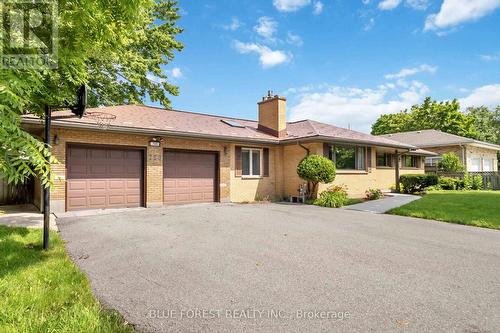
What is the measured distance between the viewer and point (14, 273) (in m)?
4.05

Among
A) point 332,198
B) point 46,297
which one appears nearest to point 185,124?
point 332,198

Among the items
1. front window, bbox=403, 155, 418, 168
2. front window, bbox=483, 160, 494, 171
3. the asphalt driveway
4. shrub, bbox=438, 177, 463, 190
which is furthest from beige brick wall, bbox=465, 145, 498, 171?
the asphalt driveway

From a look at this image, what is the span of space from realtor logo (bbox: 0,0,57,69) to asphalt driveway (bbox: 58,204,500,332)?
287cm

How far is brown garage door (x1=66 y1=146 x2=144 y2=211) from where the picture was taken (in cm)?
1002

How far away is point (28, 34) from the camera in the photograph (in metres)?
3.98

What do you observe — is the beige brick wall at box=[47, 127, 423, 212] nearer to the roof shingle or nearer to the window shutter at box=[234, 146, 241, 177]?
the window shutter at box=[234, 146, 241, 177]

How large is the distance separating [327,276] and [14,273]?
4440 mm

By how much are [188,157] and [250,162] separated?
3.24 meters

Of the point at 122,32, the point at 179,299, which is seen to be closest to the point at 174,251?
the point at 179,299

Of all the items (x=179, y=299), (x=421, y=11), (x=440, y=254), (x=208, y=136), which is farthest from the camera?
(x=208, y=136)

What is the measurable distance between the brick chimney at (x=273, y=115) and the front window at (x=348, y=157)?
2.93 meters

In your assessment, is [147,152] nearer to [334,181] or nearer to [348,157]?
[334,181]

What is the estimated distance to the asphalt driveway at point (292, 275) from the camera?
3059 mm

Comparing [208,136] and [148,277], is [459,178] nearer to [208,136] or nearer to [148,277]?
[208,136]
